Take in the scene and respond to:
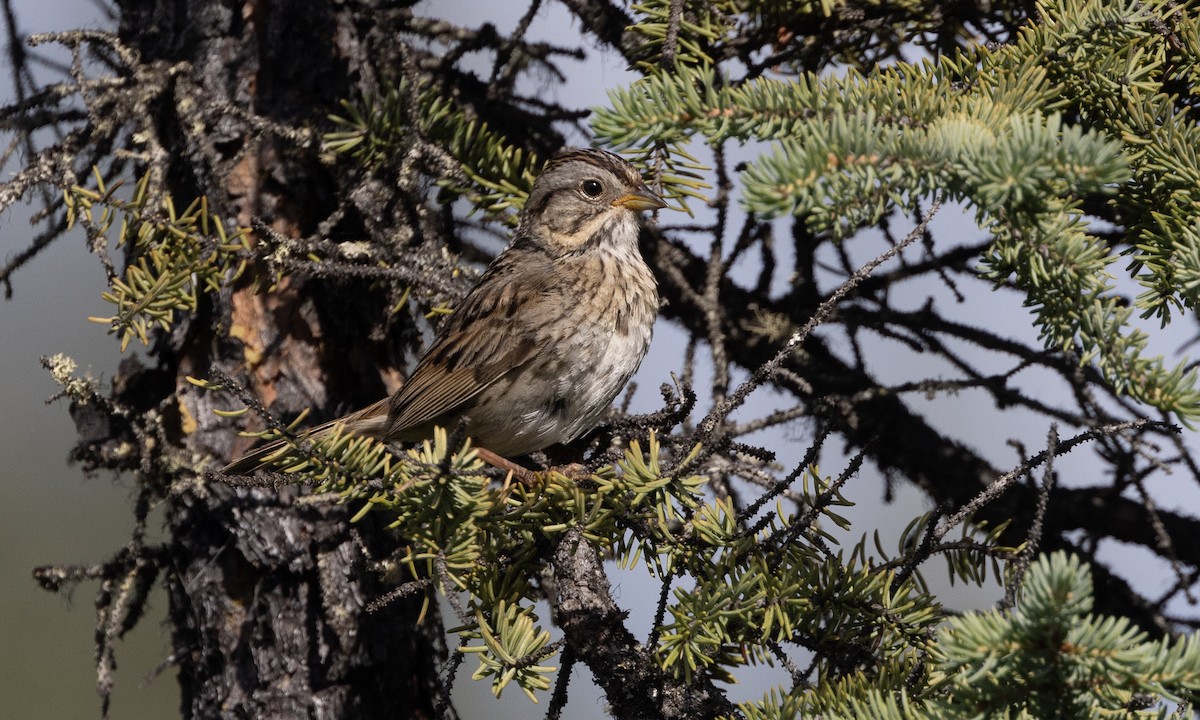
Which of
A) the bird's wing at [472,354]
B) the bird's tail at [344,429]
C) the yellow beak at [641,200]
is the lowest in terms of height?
the bird's tail at [344,429]

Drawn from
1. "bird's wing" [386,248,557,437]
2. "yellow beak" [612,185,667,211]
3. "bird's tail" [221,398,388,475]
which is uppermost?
"yellow beak" [612,185,667,211]

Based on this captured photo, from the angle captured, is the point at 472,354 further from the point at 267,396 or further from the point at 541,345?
the point at 267,396

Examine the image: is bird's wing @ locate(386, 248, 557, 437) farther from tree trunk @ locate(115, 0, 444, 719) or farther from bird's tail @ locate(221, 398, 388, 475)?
tree trunk @ locate(115, 0, 444, 719)

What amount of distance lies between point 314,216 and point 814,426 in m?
1.94

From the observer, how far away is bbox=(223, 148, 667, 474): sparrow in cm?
340

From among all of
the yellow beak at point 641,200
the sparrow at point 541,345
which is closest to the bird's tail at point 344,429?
the sparrow at point 541,345

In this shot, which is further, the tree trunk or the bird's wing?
the bird's wing

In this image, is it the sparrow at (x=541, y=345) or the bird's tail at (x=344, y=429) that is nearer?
the bird's tail at (x=344, y=429)

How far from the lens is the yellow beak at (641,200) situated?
3443mm

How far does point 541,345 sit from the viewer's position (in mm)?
3467

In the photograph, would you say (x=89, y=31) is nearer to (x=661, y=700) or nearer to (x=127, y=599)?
(x=127, y=599)

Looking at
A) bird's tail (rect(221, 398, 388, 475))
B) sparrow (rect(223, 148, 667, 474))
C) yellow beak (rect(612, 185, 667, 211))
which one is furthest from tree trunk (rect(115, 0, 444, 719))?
yellow beak (rect(612, 185, 667, 211))

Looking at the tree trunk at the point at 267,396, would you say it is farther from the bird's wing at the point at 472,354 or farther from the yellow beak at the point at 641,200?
the yellow beak at the point at 641,200

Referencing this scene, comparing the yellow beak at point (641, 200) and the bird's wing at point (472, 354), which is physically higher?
the yellow beak at point (641, 200)
